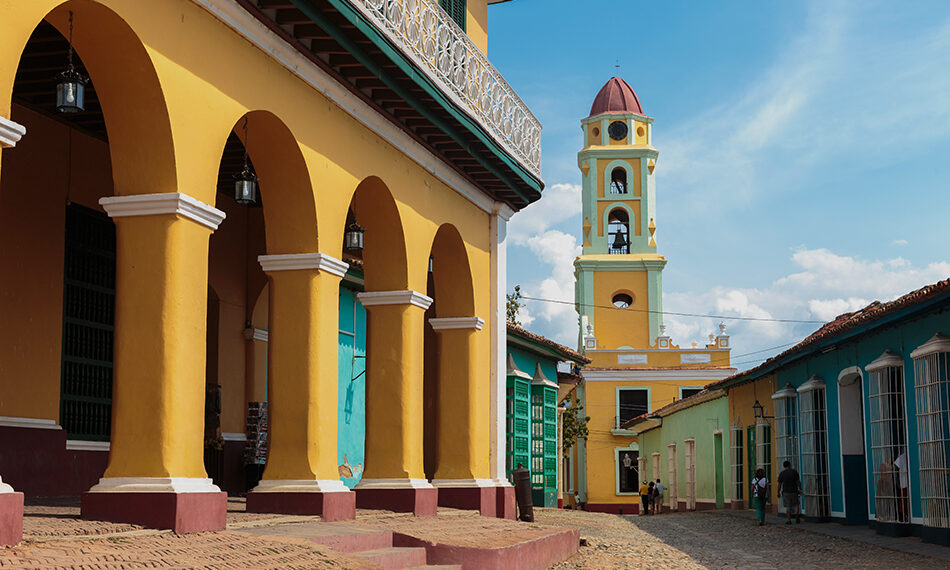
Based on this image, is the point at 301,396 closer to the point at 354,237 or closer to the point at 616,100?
the point at 354,237

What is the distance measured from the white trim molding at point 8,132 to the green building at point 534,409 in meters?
14.6

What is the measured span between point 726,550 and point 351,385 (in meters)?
5.45

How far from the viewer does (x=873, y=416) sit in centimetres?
1727

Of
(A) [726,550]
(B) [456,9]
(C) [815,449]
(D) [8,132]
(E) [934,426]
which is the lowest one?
(A) [726,550]

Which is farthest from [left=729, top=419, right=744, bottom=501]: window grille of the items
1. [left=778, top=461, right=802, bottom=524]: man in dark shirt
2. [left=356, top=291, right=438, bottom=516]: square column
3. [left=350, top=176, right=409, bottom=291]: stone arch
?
[left=350, top=176, right=409, bottom=291]: stone arch

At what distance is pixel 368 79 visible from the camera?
10.4 metres

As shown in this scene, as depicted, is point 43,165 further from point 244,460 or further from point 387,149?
point 244,460

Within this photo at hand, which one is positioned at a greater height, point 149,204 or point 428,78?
point 428,78

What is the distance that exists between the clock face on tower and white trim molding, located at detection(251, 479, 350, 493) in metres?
39.6

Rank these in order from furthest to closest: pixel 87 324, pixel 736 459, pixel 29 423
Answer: pixel 736 459 → pixel 87 324 → pixel 29 423

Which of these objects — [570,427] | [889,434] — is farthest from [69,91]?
[570,427]

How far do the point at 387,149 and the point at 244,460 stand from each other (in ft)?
15.0

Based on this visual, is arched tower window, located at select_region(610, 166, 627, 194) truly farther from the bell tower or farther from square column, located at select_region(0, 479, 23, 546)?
square column, located at select_region(0, 479, 23, 546)

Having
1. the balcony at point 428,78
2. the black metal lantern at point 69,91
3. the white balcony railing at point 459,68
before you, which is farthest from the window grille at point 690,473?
the black metal lantern at point 69,91
